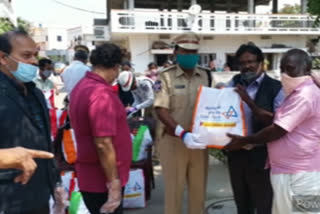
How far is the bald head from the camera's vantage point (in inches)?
77.8

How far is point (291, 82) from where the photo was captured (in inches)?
77.8

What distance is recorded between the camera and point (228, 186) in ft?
14.6

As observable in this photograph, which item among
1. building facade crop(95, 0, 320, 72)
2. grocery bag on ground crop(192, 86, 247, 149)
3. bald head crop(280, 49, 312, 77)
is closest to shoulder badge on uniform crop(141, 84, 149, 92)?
grocery bag on ground crop(192, 86, 247, 149)

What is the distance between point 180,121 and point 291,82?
1.08 metres

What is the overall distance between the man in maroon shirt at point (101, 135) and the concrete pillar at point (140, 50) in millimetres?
18909

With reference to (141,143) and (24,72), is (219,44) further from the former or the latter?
Result: (24,72)

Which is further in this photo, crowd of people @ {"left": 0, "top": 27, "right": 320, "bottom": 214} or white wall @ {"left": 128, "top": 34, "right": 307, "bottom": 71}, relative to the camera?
white wall @ {"left": 128, "top": 34, "right": 307, "bottom": 71}

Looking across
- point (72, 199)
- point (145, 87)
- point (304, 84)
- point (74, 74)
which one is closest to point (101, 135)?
point (304, 84)

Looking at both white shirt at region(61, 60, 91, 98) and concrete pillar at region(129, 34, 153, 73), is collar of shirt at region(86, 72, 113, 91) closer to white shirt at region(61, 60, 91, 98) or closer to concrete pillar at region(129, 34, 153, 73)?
white shirt at region(61, 60, 91, 98)

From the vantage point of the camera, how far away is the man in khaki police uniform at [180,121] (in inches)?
109

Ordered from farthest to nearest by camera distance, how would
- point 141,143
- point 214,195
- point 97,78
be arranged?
point 214,195 → point 141,143 → point 97,78

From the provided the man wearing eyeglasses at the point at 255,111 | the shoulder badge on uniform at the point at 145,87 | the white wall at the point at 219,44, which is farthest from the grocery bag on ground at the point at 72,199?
the white wall at the point at 219,44

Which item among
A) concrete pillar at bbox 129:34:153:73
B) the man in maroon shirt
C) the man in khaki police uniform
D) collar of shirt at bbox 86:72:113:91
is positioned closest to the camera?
the man in maroon shirt

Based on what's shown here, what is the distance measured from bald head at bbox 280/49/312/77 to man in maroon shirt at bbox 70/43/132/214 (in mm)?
1089
